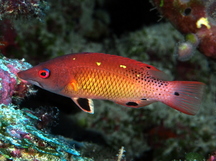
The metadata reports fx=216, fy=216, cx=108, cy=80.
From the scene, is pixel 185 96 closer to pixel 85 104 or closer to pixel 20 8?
pixel 85 104

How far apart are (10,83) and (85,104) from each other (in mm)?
1104

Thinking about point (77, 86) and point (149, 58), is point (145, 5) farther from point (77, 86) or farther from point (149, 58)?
point (77, 86)

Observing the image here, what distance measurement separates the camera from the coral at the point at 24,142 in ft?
7.47

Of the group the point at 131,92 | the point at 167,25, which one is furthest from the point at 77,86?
the point at 167,25

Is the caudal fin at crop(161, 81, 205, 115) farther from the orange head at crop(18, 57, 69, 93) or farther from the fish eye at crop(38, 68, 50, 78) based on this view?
the fish eye at crop(38, 68, 50, 78)

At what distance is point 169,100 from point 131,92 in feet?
1.85

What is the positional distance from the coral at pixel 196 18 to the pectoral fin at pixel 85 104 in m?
2.14

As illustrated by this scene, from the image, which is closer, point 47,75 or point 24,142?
point 24,142

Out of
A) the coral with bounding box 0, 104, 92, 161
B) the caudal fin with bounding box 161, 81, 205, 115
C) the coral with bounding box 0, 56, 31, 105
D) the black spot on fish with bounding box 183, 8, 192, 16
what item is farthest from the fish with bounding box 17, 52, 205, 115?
the black spot on fish with bounding box 183, 8, 192, 16

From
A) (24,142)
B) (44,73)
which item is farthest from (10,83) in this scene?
(24,142)

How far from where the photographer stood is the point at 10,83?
3.06 m

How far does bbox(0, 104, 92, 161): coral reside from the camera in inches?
89.7

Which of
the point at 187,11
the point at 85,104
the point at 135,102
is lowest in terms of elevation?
the point at 85,104

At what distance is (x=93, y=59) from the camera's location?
116 inches
